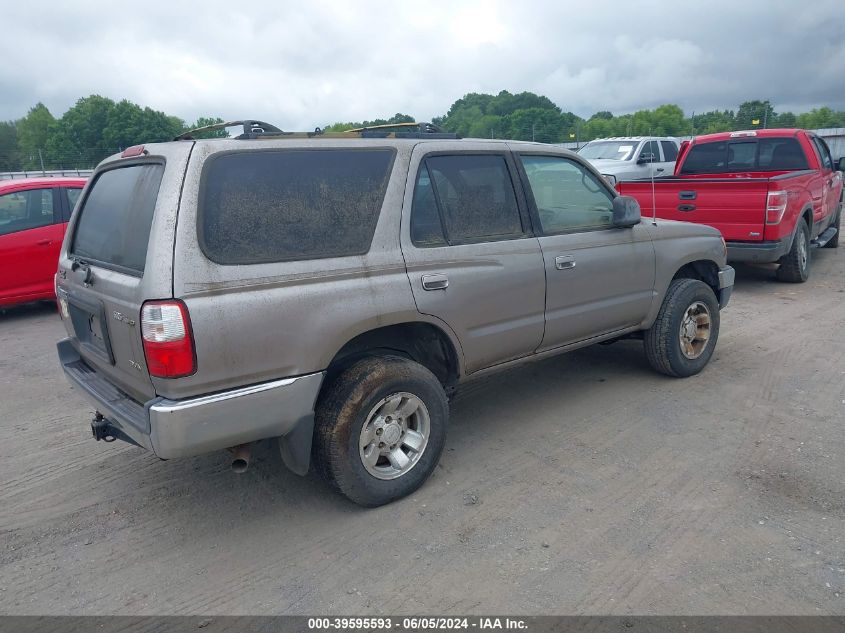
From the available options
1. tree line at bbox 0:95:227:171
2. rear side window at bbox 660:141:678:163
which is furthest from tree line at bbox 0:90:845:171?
rear side window at bbox 660:141:678:163

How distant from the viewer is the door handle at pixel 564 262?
411 centimetres

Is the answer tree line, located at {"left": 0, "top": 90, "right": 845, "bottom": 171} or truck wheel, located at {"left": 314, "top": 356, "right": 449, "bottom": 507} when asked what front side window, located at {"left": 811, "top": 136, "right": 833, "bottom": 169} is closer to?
truck wheel, located at {"left": 314, "top": 356, "right": 449, "bottom": 507}

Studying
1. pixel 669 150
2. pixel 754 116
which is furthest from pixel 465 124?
pixel 669 150

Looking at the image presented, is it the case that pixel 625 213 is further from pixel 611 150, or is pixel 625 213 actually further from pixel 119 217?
pixel 611 150

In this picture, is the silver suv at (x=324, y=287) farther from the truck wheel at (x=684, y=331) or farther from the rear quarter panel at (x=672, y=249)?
the truck wheel at (x=684, y=331)

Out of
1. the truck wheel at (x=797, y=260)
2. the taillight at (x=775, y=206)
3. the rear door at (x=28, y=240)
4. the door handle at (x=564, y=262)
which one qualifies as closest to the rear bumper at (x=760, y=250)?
the taillight at (x=775, y=206)

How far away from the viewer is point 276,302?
Result: 9.59 feet

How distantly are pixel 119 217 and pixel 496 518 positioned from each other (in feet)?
8.04

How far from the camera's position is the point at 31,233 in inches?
301

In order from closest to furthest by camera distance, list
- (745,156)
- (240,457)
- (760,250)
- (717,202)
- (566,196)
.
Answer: (240,457) < (566,196) < (760,250) < (717,202) < (745,156)

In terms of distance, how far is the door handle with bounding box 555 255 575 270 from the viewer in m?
4.11

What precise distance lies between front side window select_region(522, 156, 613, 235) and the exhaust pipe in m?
2.26

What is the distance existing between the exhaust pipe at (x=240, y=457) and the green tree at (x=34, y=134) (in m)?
29.6

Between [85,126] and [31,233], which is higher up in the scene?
[85,126]
